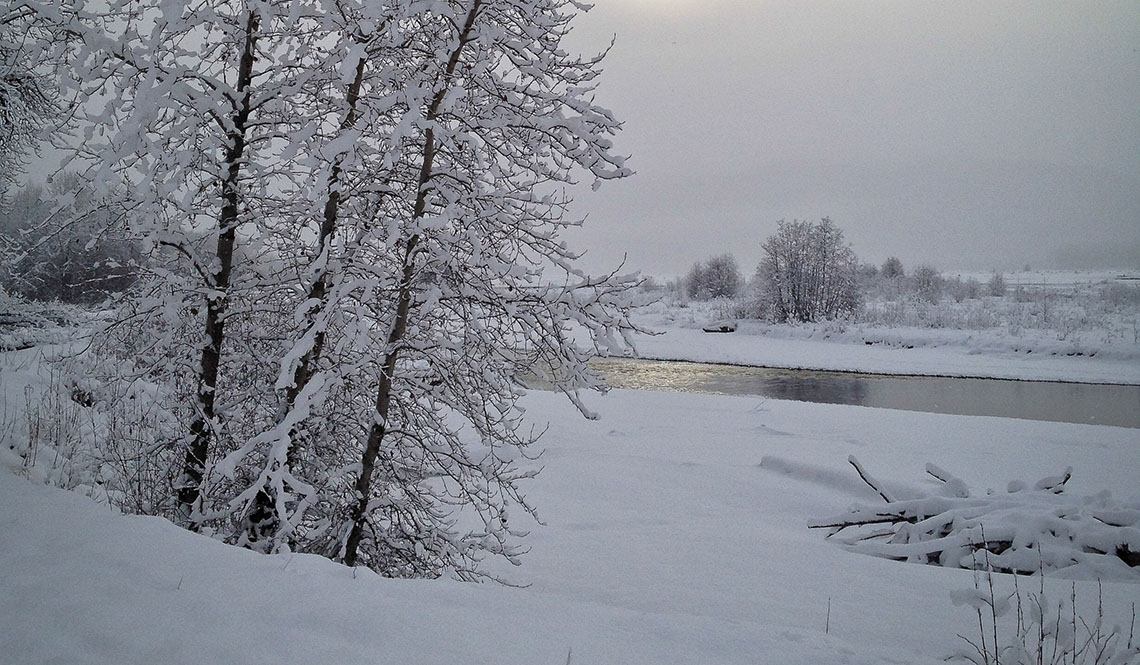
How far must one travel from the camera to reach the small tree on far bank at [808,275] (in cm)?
3766

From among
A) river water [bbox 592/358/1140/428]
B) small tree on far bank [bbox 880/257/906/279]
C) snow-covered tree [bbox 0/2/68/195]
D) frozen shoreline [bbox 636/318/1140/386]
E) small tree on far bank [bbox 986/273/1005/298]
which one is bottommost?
river water [bbox 592/358/1140/428]

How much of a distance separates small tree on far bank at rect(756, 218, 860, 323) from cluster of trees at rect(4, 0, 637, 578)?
3550cm

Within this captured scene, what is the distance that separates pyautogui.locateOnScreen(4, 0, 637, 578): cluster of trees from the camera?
3.87 meters

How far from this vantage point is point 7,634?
2.03m

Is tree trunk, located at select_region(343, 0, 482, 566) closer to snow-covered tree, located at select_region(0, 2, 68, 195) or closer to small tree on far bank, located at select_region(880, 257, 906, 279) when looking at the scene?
snow-covered tree, located at select_region(0, 2, 68, 195)

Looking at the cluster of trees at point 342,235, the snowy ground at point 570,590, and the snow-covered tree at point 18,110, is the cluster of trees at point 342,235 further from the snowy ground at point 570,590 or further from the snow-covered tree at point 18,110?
the snow-covered tree at point 18,110

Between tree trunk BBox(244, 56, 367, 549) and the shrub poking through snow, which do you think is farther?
tree trunk BBox(244, 56, 367, 549)

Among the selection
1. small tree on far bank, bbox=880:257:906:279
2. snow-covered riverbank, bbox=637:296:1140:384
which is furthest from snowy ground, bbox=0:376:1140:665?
small tree on far bank, bbox=880:257:906:279

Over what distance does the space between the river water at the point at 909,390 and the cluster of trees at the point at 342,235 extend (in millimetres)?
13519

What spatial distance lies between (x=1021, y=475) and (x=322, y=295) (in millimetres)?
9055

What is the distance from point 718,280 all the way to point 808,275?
67.5 feet

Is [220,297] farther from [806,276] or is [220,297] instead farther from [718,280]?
[718,280]

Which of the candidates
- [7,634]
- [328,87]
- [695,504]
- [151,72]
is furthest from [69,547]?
[695,504]

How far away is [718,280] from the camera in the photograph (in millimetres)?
58438
